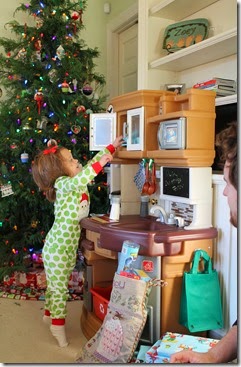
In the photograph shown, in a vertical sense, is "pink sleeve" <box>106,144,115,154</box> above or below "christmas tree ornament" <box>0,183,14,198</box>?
above

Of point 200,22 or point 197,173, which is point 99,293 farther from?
point 200,22

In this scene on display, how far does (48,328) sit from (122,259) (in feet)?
2.66

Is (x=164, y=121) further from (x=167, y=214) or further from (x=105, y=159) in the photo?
(x=167, y=214)

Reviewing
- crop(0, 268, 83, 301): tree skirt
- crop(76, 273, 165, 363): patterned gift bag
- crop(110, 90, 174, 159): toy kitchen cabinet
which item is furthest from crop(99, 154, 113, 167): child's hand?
crop(0, 268, 83, 301): tree skirt

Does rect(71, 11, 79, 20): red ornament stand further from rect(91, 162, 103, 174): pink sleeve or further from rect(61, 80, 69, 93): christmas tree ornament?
rect(91, 162, 103, 174): pink sleeve

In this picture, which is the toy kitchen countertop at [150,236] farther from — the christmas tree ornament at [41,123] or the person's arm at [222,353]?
the christmas tree ornament at [41,123]

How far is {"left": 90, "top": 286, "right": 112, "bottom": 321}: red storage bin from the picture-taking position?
200 cm

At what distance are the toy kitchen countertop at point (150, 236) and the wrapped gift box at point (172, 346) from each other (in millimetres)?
364

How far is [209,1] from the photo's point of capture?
2336mm

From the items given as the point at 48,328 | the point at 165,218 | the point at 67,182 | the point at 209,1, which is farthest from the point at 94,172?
the point at 209,1

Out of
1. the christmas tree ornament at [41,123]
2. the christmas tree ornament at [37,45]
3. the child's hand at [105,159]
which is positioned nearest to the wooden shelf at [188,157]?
the child's hand at [105,159]

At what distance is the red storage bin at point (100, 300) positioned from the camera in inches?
78.9

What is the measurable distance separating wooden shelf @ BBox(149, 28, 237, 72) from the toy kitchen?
34 centimetres

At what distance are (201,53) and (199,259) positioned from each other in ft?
3.89
